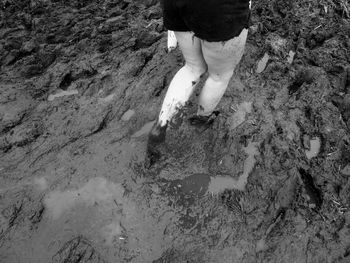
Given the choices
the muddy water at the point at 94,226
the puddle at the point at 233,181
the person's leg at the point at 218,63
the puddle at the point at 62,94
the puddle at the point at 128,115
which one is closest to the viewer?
the person's leg at the point at 218,63

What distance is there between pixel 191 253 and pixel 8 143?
58.9 inches

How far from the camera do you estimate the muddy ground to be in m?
2.26

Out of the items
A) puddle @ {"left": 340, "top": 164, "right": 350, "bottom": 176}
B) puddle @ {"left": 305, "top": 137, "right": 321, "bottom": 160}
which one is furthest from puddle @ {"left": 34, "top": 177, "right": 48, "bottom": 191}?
puddle @ {"left": 340, "top": 164, "right": 350, "bottom": 176}

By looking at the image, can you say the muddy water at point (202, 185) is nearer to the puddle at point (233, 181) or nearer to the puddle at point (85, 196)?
the puddle at point (233, 181)

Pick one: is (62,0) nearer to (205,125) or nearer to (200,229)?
(205,125)

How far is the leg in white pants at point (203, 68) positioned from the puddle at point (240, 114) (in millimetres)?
323

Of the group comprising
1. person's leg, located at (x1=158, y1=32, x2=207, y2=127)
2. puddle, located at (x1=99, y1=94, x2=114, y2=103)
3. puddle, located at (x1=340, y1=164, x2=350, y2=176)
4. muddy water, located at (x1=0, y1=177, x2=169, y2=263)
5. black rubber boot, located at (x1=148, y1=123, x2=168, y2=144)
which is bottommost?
puddle, located at (x1=340, y1=164, x2=350, y2=176)

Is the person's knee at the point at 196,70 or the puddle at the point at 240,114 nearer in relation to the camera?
the person's knee at the point at 196,70

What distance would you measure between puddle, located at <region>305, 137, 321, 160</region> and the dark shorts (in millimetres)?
1107

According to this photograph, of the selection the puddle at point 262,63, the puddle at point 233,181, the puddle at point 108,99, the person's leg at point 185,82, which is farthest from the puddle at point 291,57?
the puddle at point 108,99

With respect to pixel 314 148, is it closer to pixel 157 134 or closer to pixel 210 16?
pixel 157 134

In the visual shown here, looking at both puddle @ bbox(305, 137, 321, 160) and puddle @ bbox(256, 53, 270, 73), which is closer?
puddle @ bbox(305, 137, 321, 160)

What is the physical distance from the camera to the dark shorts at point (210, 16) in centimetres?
178

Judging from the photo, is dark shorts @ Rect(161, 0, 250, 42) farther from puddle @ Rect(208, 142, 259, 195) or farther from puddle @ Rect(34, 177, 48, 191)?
puddle @ Rect(34, 177, 48, 191)
